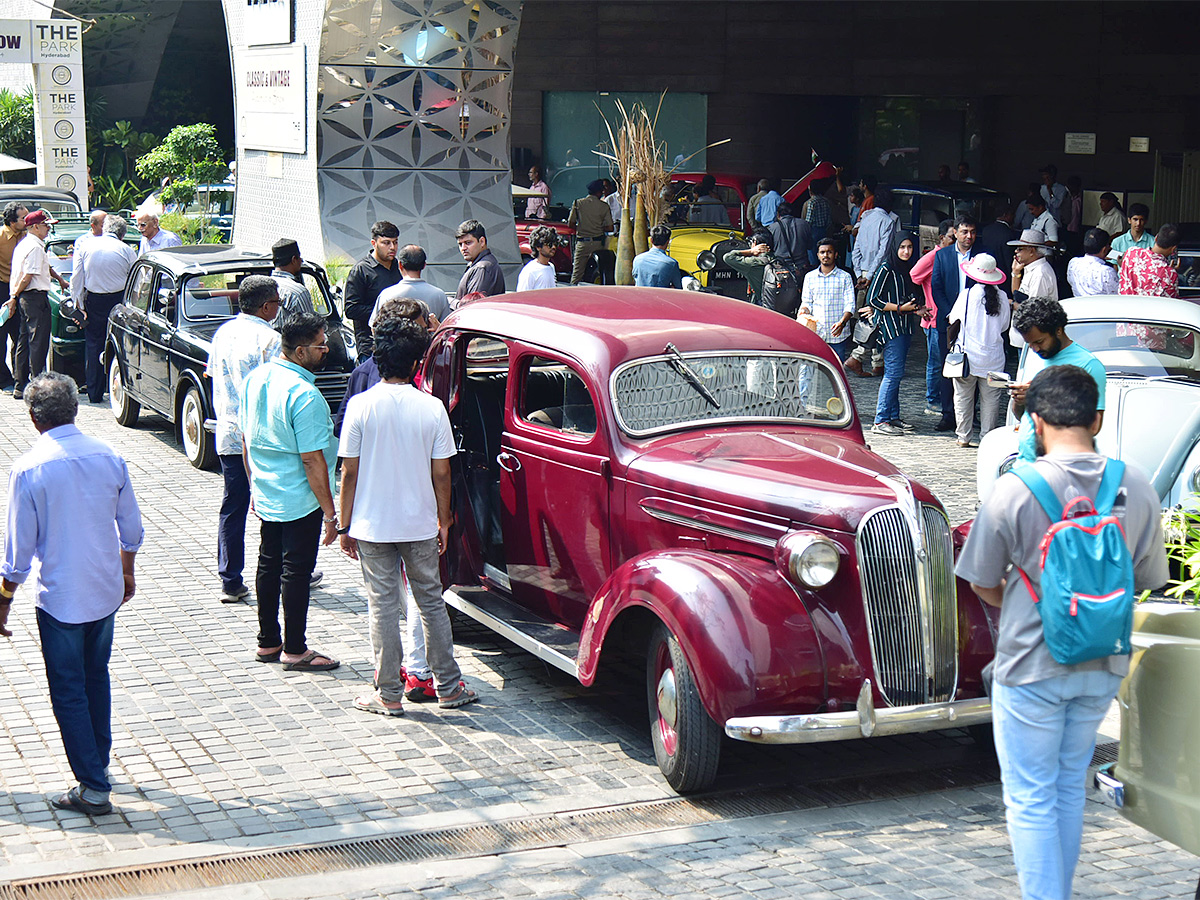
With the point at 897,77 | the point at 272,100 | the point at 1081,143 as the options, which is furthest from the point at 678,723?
the point at 897,77

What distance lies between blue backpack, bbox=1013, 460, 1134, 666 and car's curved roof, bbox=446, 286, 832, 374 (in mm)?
2738

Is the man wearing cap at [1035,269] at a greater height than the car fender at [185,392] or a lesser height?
greater

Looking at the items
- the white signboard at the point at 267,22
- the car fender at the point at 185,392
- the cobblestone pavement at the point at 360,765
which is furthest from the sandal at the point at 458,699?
the white signboard at the point at 267,22

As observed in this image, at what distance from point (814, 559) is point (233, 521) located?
4.00 metres

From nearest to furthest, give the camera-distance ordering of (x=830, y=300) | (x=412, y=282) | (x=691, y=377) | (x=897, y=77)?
(x=691, y=377) < (x=412, y=282) < (x=830, y=300) < (x=897, y=77)

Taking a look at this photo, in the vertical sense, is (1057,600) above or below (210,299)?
below

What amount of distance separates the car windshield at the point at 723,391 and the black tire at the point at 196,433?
18.9 ft

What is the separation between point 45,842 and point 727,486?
296cm

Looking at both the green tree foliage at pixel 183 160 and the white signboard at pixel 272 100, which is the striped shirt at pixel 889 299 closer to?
the white signboard at pixel 272 100

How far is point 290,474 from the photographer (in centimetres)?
683

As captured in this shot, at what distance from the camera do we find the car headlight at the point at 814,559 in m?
5.33

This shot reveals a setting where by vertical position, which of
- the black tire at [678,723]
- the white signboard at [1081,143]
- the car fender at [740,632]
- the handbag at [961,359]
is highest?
the white signboard at [1081,143]

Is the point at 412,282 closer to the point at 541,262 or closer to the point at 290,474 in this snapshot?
the point at 541,262

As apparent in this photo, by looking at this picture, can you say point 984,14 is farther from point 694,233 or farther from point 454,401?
point 454,401
